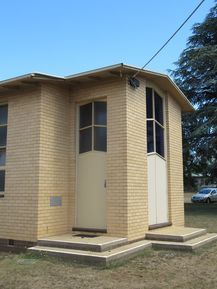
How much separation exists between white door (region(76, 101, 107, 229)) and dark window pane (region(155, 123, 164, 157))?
1.94 m

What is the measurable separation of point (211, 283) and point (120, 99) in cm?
498

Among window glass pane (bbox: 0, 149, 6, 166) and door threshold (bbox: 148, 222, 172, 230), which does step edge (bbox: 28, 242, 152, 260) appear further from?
window glass pane (bbox: 0, 149, 6, 166)

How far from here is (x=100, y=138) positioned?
35.1ft

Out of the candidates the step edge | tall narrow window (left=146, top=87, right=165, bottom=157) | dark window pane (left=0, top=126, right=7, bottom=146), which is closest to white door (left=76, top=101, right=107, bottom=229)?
the step edge

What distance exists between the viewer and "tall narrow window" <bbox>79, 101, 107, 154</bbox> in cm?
1066

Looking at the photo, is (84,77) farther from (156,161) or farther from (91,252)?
(91,252)

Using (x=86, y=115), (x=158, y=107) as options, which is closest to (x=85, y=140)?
(x=86, y=115)

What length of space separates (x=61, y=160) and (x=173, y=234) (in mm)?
3360

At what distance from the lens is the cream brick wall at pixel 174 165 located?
12164 mm

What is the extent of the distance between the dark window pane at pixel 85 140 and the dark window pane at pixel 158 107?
7.26 ft

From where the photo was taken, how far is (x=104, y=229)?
10.1m

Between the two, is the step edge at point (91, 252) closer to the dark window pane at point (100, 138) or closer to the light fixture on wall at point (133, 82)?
the dark window pane at point (100, 138)

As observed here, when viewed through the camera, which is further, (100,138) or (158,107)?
(158,107)

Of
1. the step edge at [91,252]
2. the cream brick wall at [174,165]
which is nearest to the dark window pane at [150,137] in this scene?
the cream brick wall at [174,165]
